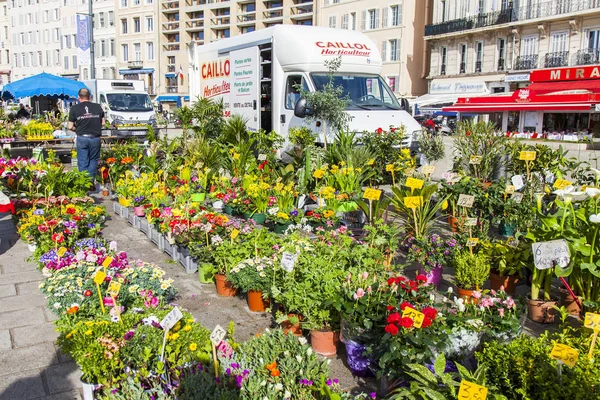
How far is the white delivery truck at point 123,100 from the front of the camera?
22.3 meters

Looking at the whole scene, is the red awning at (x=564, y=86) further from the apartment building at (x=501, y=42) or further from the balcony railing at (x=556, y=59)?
the balcony railing at (x=556, y=59)

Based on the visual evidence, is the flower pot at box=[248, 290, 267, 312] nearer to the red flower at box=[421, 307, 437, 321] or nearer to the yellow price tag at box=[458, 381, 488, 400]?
the red flower at box=[421, 307, 437, 321]

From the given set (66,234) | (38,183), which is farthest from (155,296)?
(38,183)

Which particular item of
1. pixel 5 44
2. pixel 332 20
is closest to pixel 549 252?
pixel 332 20

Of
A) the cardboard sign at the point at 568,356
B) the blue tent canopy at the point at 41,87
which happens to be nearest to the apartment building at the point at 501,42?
the blue tent canopy at the point at 41,87

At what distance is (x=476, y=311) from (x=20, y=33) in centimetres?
8188

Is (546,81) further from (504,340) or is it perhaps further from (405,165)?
(504,340)

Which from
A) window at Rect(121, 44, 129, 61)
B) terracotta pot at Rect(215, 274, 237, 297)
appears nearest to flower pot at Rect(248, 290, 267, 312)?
terracotta pot at Rect(215, 274, 237, 297)

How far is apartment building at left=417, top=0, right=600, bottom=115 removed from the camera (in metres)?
30.7

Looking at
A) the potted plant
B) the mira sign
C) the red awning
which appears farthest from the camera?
the mira sign

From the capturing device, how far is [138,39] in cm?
6212

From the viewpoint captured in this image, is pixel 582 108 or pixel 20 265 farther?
pixel 582 108

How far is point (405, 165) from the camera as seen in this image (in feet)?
31.0

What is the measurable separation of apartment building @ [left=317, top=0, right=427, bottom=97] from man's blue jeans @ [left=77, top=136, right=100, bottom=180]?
1259 inches
